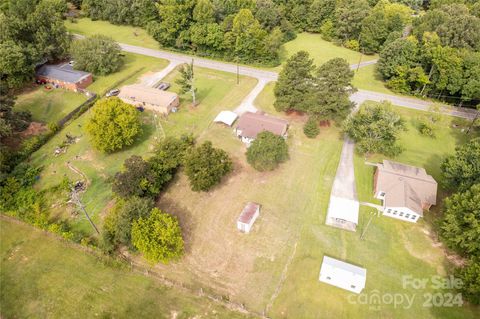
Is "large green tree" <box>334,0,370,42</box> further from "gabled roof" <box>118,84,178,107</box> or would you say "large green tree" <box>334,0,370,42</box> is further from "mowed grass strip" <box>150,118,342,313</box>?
"gabled roof" <box>118,84,178,107</box>

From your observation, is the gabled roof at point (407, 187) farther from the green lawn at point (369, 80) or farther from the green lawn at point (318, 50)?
the green lawn at point (318, 50)

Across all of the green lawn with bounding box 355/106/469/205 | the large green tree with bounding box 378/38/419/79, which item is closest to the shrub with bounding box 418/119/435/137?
the green lawn with bounding box 355/106/469/205

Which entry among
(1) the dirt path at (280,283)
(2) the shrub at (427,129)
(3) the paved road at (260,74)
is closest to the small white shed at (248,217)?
(1) the dirt path at (280,283)

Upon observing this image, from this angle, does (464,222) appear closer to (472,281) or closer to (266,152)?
(472,281)

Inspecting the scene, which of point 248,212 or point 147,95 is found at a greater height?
point 147,95

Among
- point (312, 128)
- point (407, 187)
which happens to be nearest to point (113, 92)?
point (312, 128)

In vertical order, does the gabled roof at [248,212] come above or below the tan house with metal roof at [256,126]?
below
